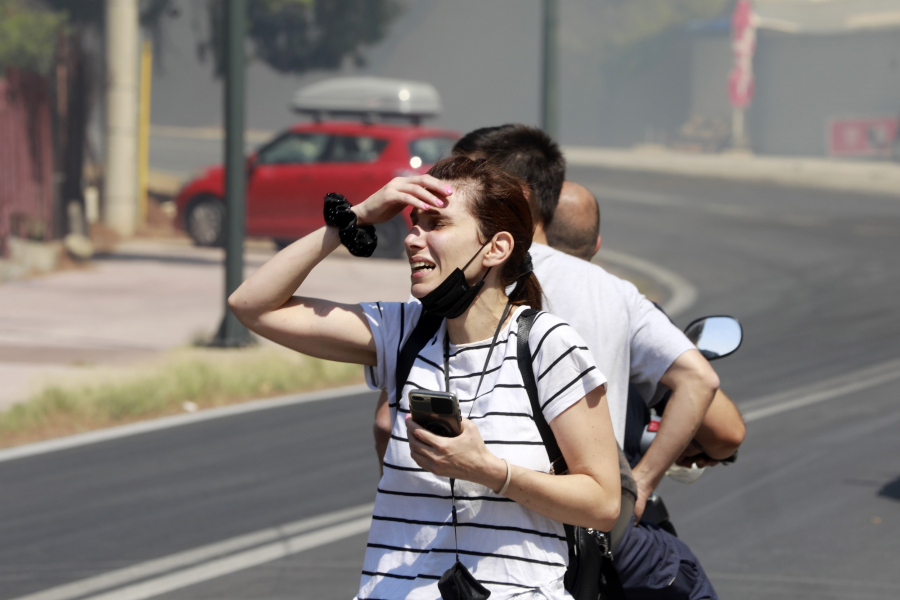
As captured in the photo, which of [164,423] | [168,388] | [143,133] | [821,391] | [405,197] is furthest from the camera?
[143,133]

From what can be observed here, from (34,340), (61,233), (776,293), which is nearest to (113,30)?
(61,233)

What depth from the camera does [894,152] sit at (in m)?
40.6

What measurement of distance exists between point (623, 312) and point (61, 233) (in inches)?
652

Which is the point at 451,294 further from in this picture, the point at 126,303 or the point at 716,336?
the point at 126,303

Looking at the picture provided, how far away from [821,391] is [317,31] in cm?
1887

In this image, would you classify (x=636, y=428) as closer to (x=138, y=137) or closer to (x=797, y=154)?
(x=138, y=137)

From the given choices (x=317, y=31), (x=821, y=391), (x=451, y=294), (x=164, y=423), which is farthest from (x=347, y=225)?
(x=317, y=31)

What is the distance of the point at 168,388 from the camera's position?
930 centimetres

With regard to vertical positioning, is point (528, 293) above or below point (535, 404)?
above

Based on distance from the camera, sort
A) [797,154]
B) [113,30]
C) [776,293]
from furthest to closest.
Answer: [797,154] < [113,30] < [776,293]

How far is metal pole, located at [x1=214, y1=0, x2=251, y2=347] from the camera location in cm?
1109

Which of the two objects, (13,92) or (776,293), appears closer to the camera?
(776,293)

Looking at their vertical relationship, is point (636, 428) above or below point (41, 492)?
above

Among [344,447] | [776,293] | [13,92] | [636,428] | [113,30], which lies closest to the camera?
[636,428]
